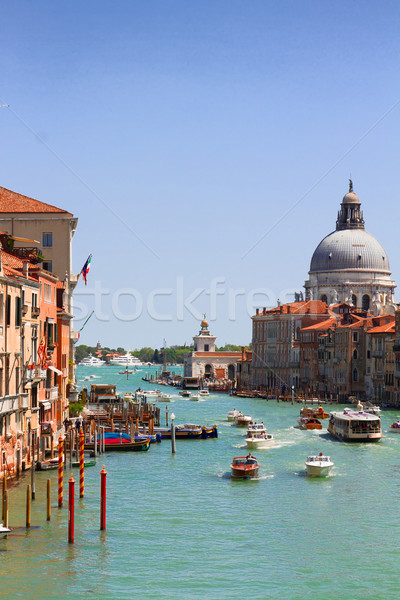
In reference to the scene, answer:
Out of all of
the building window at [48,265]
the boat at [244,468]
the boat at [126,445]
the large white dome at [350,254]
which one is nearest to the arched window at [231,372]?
the large white dome at [350,254]

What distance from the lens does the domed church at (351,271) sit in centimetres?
13125

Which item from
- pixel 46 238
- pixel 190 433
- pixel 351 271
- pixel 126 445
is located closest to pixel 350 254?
pixel 351 271

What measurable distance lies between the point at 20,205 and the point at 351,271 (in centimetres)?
8788

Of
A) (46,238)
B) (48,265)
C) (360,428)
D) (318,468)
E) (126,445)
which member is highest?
(46,238)

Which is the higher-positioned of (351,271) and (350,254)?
(350,254)

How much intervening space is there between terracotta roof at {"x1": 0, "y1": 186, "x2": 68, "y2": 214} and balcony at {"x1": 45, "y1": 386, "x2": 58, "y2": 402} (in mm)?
9875

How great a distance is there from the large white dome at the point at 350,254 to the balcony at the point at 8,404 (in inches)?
4035

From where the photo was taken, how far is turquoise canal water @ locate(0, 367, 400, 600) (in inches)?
931

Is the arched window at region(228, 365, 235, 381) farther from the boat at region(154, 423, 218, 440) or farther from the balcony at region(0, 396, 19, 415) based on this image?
the balcony at region(0, 396, 19, 415)

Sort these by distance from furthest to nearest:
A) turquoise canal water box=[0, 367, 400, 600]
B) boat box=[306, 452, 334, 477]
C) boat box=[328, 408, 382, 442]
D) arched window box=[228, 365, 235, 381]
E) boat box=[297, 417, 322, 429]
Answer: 1. arched window box=[228, 365, 235, 381]
2. boat box=[297, 417, 322, 429]
3. boat box=[328, 408, 382, 442]
4. boat box=[306, 452, 334, 477]
5. turquoise canal water box=[0, 367, 400, 600]

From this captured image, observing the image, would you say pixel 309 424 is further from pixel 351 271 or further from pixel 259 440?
pixel 351 271

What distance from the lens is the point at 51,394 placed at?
133 ft

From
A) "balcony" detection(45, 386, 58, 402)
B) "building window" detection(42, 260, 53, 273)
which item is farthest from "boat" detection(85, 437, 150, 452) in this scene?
"building window" detection(42, 260, 53, 273)

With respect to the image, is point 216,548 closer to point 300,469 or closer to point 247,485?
point 247,485
